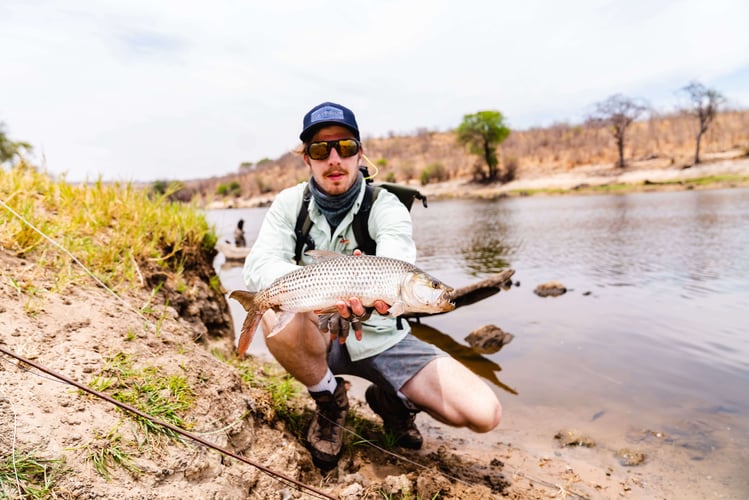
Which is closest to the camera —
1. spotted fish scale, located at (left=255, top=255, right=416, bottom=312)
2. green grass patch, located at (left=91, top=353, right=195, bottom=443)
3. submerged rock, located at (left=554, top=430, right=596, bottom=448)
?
green grass patch, located at (left=91, top=353, right=195, bottom=443)

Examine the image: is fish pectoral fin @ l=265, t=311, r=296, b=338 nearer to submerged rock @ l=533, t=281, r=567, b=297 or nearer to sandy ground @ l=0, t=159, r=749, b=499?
sandy ground @ l=0, t=159, r=749, b=499

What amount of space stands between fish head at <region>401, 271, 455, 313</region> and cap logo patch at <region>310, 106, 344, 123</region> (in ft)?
4.90

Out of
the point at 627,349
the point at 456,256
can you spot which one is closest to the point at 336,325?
the point at 627,349

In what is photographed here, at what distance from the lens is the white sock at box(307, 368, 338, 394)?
347cm

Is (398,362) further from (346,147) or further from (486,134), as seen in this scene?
(486,134)

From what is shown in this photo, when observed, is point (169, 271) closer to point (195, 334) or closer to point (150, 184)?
point (195, 334)

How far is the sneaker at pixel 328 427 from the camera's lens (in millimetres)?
3260

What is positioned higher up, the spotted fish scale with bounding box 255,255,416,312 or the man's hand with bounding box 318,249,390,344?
the spotted fish scale with bounding box 255,255,416,312

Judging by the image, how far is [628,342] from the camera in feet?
21.7

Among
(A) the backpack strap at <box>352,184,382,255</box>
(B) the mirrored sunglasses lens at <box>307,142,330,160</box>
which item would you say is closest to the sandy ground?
(A) the backpack strap at <box>352,184,382,255</box>

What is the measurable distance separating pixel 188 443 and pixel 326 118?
2.46 meters

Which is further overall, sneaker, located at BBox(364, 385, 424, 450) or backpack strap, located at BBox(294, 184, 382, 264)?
sneaker, located at BBox(364, 385, 424, 450)

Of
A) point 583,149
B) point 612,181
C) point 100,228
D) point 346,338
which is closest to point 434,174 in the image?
point 583,149

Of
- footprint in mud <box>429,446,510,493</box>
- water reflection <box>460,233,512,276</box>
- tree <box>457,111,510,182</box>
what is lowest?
water reflection <box>460,233,512,276</box>
